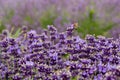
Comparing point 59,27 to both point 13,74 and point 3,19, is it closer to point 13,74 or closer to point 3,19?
point 3,19

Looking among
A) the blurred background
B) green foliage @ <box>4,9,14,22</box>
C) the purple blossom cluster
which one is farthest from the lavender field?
green foliage @ <box>4,9,14,22</box>

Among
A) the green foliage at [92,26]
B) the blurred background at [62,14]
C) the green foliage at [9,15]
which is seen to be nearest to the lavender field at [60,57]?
the green foliage at [92,26]

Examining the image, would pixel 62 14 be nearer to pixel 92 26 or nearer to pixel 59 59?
pixel 92 26

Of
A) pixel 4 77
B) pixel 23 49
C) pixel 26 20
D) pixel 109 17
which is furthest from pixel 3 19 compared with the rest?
pixel 4 77

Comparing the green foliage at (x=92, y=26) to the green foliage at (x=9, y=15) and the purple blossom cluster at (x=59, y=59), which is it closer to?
the green foliage at (x=9, y=15)

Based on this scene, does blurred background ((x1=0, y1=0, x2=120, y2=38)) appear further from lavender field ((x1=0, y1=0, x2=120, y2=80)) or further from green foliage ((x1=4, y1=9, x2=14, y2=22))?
lavender field ((x1=0, y1=0, x2=120, y2=80))

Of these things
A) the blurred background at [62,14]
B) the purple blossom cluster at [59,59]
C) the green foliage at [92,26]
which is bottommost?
the purple blossom cluster at [59,59]
